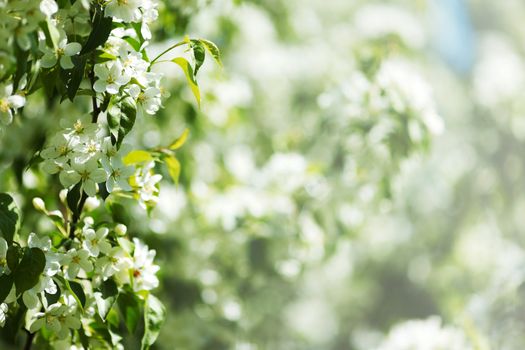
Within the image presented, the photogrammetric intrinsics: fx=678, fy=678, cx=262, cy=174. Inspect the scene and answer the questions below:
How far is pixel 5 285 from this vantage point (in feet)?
3.42

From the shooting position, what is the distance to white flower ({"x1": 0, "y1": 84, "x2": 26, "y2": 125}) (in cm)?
100

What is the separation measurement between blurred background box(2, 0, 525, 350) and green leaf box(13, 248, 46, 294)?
244 mm

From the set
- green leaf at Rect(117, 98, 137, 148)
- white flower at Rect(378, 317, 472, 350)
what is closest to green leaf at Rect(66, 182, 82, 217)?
green leaf at Rect(117, 98, 137, 148)

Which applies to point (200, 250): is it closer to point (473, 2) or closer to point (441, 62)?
point (441, 62)

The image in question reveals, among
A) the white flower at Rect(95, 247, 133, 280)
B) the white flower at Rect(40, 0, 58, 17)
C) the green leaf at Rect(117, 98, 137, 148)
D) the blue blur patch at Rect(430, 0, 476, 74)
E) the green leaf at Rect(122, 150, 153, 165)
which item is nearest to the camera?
the white flower at Rect(40, 0, 58, 17)

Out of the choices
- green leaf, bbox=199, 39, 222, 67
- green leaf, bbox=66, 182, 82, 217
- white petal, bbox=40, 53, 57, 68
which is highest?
green leaf, bbox=199, 39, 222, 67

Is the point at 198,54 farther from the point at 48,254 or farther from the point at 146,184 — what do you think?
the point at 48,254

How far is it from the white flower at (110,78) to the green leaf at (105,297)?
348 millimetres

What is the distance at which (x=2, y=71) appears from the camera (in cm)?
94

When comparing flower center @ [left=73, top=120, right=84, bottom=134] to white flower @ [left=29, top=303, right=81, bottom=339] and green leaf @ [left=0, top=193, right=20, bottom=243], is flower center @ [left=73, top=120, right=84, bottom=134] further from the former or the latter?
white flower @ [left=29, top=303, right=81, bottom=339]

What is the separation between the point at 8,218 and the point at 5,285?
4.1 inches

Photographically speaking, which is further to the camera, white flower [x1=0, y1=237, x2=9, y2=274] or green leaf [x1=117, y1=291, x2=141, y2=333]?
green leaf [x1=117, y1=291, x2=141, y2=333]

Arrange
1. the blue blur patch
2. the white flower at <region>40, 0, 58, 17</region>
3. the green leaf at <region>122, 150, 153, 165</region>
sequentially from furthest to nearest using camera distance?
the blue blur patch → the green leaf at <region>122, 150, 153, 165</region> → the white flower at <region>40, 0, 58, 17</region>

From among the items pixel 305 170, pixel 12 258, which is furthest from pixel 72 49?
pixel 305 170
